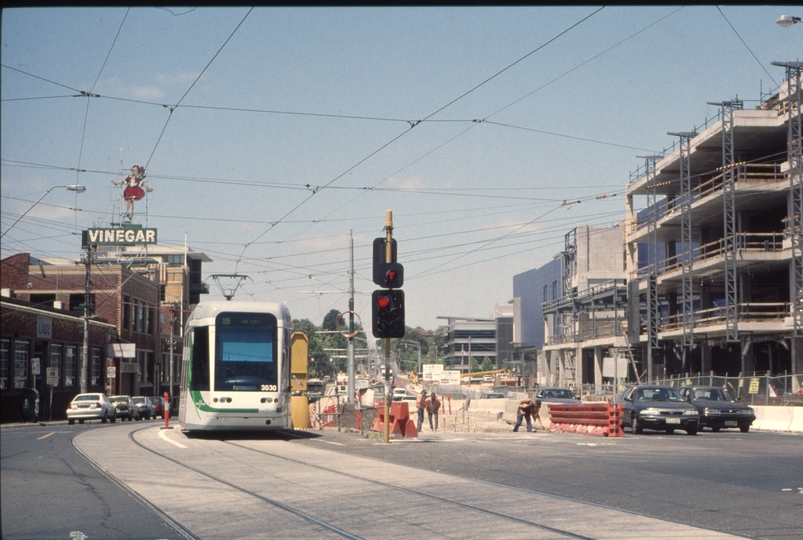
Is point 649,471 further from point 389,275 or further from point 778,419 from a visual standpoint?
point 778,419

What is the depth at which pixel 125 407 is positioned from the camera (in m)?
49.5

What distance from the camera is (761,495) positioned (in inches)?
493

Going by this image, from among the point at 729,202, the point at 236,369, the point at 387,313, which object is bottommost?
the point at 236,369

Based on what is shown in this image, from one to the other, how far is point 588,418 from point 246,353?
12.9 m

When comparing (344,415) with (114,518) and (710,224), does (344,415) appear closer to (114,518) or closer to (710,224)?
(114,518)

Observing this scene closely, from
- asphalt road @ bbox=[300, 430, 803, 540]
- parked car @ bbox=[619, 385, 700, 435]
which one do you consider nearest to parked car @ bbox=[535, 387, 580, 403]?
A: parked car @ bbox=[619, 385, 700, 435]

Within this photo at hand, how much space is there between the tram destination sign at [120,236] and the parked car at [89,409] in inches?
1006

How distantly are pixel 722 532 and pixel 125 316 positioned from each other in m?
62.4

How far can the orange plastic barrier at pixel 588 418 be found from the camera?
28438 mm

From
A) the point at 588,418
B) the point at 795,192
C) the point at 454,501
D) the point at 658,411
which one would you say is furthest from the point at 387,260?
the point at 795,192

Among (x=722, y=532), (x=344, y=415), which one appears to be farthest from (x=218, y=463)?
(x=344, y=415)

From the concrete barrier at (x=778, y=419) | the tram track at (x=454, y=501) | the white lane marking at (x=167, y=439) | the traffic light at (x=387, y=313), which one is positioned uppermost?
the traffic light at (x=387, y=313)

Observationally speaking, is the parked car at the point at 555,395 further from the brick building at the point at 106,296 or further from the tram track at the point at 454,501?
the brick building at the point at 106,296

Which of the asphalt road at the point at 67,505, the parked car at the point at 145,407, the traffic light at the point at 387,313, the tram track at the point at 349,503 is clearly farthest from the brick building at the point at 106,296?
the tram track at the point at 349,503
